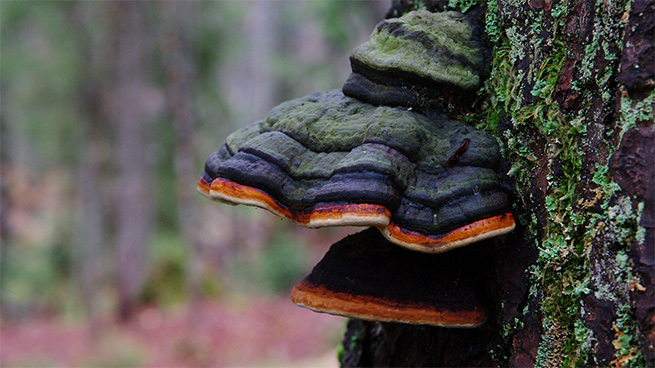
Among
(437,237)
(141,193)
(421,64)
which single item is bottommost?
(141,193)

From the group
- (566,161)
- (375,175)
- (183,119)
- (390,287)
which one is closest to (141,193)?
(183,119)

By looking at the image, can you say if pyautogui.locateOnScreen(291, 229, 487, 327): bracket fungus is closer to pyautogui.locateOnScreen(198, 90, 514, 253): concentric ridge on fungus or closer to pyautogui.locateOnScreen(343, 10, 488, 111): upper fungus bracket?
pyautogui.locateOnScreen(198, 90, 514, 253): concentric ridge on fungus

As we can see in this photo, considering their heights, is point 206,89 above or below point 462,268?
below

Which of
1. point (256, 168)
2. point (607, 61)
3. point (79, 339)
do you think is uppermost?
point (607, 61)

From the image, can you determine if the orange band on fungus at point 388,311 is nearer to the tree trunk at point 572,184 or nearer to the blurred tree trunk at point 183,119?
the tree trunk at point 572,184

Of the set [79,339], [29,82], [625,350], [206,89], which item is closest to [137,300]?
[79,339]

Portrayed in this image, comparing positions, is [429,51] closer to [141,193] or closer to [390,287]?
[390,287]

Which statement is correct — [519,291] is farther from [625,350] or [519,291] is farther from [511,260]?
[625,350]
